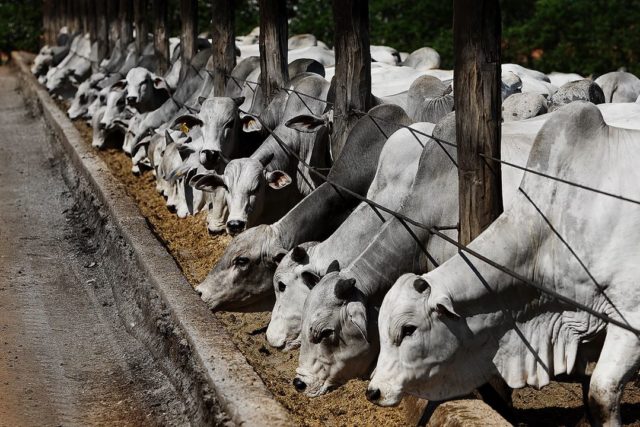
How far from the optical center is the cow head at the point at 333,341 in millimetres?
Answer: 5785

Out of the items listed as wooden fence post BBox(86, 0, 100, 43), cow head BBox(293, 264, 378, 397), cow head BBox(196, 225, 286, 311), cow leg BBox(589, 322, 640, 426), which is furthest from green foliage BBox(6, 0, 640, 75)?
cow leg BBox(589, 322, 640, 426)

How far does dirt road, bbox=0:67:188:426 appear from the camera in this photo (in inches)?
253

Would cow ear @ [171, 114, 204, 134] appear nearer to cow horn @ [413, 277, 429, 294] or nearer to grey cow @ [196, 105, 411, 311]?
grey cow @ [196, 105, 411, 311]

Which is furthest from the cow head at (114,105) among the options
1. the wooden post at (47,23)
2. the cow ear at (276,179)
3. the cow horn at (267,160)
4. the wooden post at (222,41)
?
the wooden post at (47,23)

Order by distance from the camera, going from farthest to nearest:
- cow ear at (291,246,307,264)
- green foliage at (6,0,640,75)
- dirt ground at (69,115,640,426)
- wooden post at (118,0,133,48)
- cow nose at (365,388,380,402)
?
wooden post at (118,0,133,48), green foliage at (6,0,640,75), cow ear at (291,246,307,264), dirt ground at (69,115,640,426), cow nose at (365,388,380,402)

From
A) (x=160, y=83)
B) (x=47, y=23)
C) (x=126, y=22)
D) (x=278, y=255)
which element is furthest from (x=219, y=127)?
(x=47, y=23)

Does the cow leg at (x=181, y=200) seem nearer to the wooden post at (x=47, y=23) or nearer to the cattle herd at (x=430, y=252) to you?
the cattle herd at (x=430, y=252)

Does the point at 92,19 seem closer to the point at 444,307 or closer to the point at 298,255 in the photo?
the point at 298,255

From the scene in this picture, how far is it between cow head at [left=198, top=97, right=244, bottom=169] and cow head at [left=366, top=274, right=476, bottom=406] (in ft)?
15.1

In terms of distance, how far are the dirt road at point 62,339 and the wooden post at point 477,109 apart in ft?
6.28

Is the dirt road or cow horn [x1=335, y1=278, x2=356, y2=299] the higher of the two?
cow horn [x1=335, y1=278, x2=356, y2=299]

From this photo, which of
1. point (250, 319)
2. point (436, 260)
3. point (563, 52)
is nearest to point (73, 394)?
point (250, 319)

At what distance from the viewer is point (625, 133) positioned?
225 inches

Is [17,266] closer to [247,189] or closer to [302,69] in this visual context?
[247,189]
